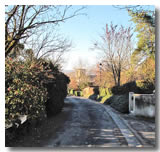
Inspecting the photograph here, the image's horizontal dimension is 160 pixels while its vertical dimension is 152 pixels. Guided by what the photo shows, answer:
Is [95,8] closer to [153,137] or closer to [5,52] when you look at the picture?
[5,52]

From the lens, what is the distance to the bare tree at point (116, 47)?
404cm

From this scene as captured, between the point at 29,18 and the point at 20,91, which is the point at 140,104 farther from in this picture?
the point at 29,18

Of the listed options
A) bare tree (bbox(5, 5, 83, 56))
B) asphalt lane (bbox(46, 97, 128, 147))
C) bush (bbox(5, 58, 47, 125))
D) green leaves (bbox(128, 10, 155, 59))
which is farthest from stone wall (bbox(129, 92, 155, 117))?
bare tree (bbox(5, 5, 83, 56))

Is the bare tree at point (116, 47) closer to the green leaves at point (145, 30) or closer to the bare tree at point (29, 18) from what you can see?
the green leaves at point (145, 30)

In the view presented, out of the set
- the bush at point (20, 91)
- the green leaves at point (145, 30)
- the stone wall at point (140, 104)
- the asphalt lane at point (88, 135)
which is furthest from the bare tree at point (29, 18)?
the stone wall at point (140, 104)

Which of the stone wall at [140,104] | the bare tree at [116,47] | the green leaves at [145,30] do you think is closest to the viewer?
the green leaves at [145,30]

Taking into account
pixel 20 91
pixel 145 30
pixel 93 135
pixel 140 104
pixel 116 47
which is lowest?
pixel 93 135

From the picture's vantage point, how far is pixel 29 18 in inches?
153

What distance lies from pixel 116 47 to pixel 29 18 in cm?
238

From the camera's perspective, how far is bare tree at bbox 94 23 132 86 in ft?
13.3

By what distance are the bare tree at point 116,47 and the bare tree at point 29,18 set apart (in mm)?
961

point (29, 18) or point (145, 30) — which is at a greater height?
point (29, 18)

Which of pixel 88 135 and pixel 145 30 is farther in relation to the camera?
pixel 145 30

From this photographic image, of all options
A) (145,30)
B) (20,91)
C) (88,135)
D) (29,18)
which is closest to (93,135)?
(88,135)
